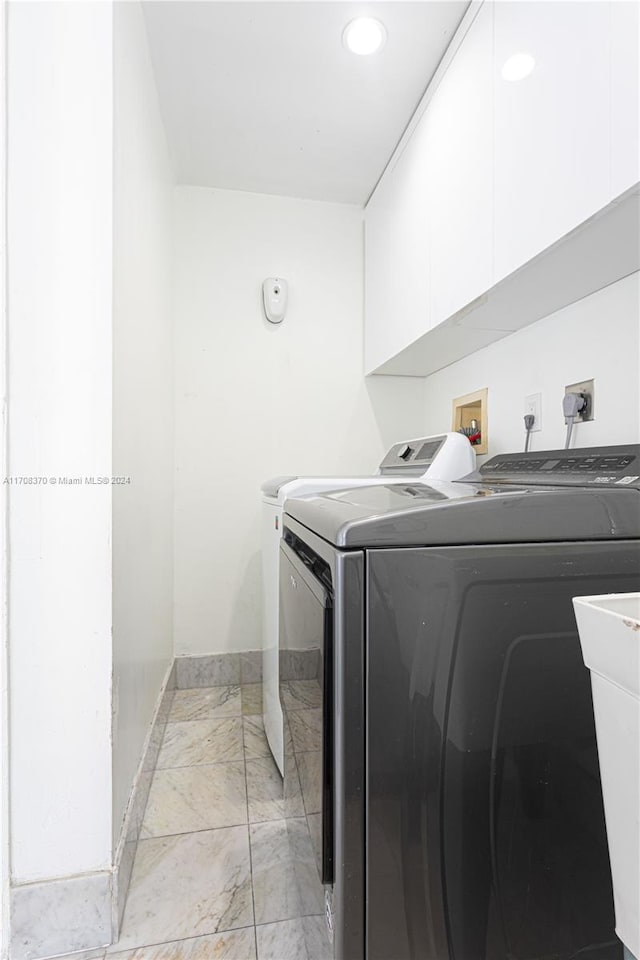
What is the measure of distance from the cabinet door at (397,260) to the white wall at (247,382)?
0.18 metres

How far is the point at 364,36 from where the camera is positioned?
147 cm

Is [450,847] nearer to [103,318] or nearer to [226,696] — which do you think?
[103,318]

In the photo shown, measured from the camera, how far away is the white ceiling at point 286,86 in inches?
55.6

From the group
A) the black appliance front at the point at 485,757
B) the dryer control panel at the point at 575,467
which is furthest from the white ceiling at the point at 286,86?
the black appliance front at the point at 485,757

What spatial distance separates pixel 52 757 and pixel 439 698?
87cm

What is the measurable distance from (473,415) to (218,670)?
162 cm

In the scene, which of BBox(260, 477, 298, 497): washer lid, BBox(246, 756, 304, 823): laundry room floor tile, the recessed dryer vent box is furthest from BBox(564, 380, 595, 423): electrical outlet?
BBox(246, 756, 304, 823): laundry room floor tile

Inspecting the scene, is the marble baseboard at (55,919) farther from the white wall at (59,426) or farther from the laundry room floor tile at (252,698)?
the laundry room floor tile at (252,698)

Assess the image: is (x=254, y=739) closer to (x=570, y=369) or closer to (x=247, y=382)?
(x=247, y=382)

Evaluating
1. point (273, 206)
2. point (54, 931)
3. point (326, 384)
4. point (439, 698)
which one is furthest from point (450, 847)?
point (273, 206)

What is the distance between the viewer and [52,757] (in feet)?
3.41

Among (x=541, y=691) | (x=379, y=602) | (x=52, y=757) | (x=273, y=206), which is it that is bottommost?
(x=52, y=757)

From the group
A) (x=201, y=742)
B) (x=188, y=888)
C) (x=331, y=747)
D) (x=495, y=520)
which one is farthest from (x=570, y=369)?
(x=201, y=742)

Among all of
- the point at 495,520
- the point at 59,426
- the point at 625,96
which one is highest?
the point at 625,96
